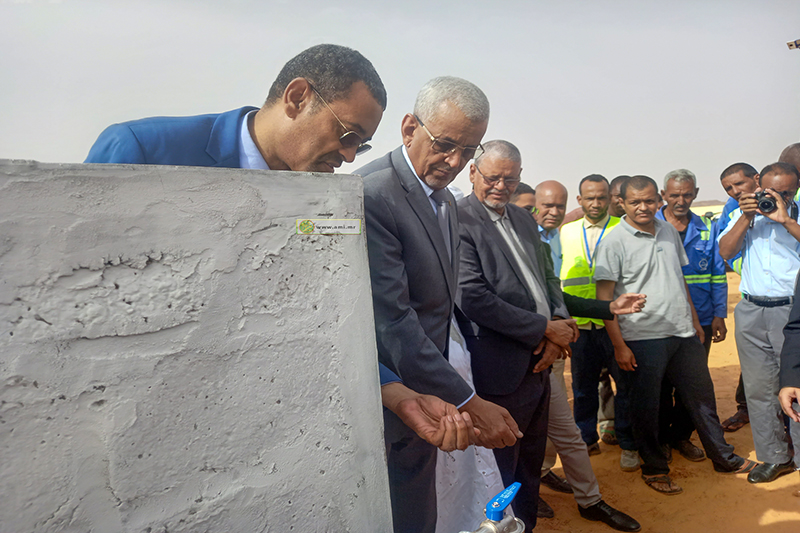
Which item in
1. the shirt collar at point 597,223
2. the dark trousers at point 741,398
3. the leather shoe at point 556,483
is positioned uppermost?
the shirt collar at point 597,223

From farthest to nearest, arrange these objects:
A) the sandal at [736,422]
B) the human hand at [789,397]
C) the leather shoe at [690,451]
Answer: the sandal at [736,422] < the leather shoe at [690,451] < the human hand at [789,397]

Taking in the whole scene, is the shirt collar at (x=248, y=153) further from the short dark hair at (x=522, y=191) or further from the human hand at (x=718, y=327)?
the human hand at (x=718, y=327)

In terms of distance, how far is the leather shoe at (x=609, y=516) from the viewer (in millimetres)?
Result: 3312

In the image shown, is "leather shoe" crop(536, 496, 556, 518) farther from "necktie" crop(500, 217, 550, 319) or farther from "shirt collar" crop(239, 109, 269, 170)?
"shirt collar" crop(239, 109, 269, 170)

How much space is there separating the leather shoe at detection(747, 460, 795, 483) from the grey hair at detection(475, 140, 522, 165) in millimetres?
2897

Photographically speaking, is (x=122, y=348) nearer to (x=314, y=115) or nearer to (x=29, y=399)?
(x=29, y=399)

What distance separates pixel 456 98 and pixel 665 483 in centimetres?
326

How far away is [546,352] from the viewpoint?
9.50 ft

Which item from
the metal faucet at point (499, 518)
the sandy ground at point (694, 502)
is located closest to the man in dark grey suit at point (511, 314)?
the sandy ground at point (694, 502)

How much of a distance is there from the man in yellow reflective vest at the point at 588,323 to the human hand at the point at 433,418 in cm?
321

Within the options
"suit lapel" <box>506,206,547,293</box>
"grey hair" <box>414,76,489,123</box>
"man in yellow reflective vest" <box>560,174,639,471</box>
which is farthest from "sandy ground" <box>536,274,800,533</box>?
"grey hair" <box>414,76,489,123</box>

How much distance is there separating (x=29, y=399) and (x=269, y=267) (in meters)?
0.49

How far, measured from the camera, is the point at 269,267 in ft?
3.78

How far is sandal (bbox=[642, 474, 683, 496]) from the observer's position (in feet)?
12.3
